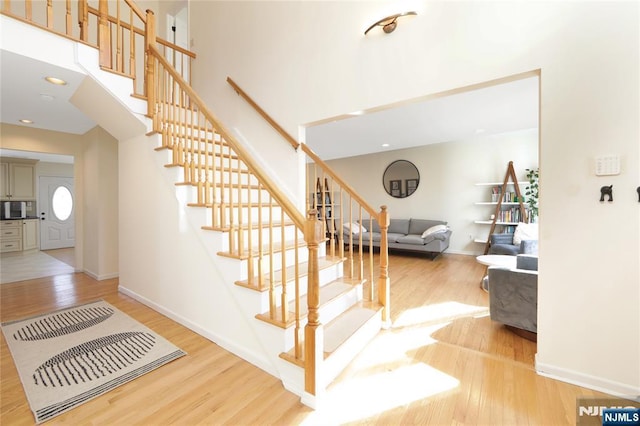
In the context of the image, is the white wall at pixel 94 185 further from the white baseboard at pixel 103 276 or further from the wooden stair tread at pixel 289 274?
the wooden stair tread at pixel 289 274

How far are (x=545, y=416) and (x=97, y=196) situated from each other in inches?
221

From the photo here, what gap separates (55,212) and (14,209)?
0.84m

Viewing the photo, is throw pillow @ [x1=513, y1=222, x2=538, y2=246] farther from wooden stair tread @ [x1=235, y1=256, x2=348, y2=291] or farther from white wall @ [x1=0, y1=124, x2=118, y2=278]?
white wall @ [x1=0, y1=124, x2=118, y2=278]

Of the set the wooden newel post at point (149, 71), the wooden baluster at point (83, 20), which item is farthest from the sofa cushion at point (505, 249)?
the wooden baluster at point (83, 20)

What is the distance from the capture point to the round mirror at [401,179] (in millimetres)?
6504

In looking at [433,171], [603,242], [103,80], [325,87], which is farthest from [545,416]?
[433,171]

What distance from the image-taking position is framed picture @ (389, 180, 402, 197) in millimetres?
6734

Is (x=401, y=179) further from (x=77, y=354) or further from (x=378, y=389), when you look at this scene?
(x=77, y=354)

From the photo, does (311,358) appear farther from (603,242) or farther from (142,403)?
(603,242)

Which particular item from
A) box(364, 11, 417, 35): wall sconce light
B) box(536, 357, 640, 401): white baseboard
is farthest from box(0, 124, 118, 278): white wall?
box(536, 357, 640, 401): white baseboard

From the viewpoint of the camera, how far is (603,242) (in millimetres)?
1601

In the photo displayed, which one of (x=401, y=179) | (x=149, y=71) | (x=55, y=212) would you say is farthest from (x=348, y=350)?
(x=55, y=212)

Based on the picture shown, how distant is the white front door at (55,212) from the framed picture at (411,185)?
28.2ft
